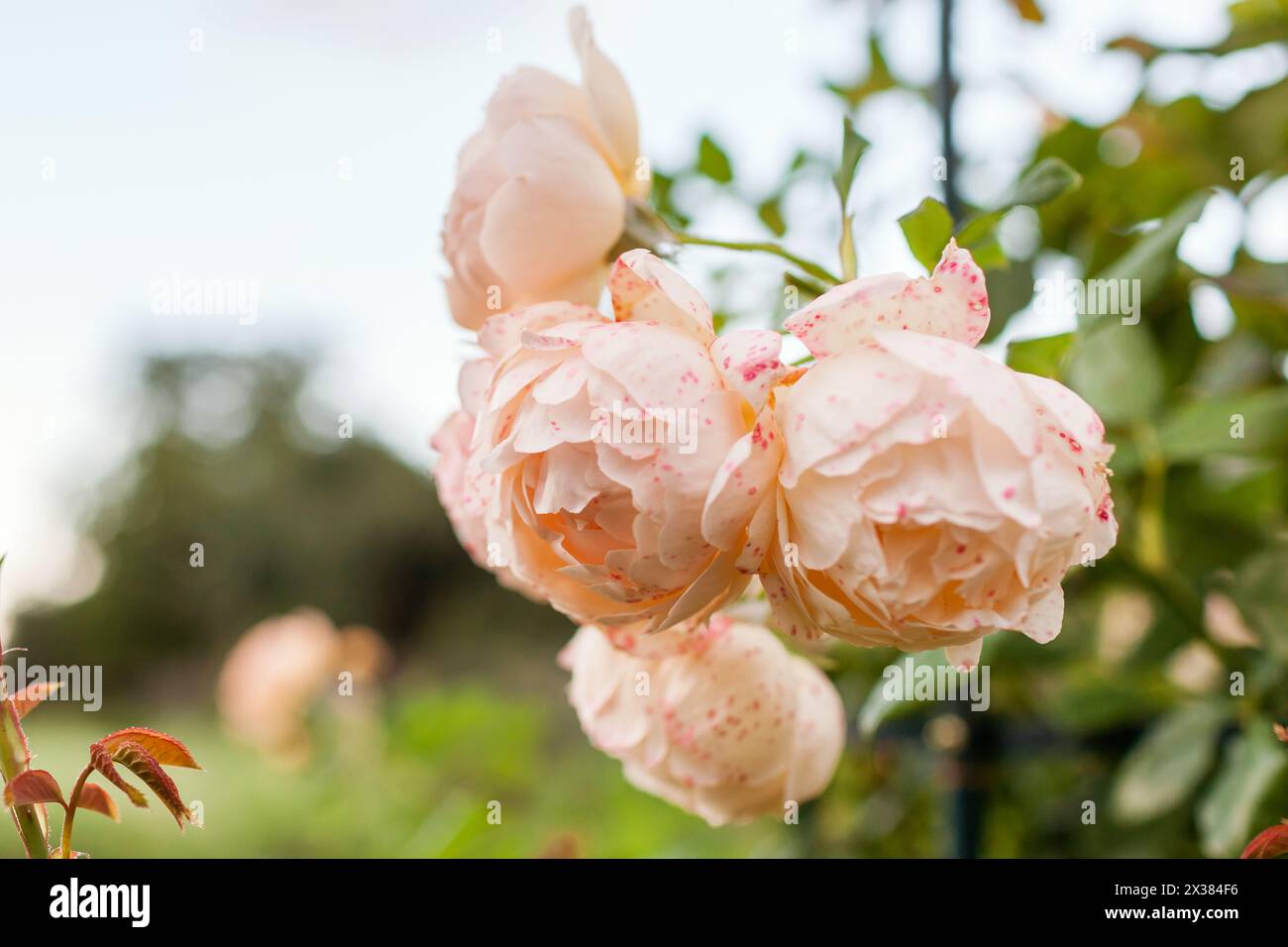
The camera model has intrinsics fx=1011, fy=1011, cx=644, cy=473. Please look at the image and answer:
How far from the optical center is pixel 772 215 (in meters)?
0.33

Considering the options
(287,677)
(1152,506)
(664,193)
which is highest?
(664,193)

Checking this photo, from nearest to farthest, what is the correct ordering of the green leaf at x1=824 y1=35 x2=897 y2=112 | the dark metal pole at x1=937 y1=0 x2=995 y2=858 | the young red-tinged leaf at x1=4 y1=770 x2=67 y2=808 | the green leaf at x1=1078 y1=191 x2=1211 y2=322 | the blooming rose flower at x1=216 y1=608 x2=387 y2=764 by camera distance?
the young red-tinged leaf at x1=4 y1=770 x2=67 y2=808, the green leaf at x1=1078 y1=191 x2=1211 y2=322, the dark metal pole at x1=937 y1=0 x2=995 y2=858, the green leaf at x1=824 y1=35 x2=897 y2=112, the blooming rose flower at x1=216 y1=608 x2=387 y2=764

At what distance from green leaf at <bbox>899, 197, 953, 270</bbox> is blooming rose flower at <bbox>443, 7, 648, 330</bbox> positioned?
0.18ft

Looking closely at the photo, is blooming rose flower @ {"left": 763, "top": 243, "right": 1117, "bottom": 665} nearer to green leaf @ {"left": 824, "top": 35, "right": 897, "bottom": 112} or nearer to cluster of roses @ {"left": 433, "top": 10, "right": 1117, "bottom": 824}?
cluster of roses @ {"left": 433, "top": 10, "right": 1117, "bottom": 824}

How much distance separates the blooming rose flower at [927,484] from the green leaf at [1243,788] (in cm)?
15

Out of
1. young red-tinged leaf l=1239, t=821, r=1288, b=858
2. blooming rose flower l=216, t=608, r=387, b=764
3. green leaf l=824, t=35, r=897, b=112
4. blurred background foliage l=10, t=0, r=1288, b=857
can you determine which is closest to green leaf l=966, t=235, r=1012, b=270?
blurred background foliage l=10, t=0, r=1288, b=857

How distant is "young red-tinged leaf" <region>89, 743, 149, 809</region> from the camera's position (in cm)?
13

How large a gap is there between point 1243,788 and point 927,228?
17 centimetres

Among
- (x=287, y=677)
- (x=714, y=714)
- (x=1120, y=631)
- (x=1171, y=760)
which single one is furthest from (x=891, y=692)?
(x=287, y=677)

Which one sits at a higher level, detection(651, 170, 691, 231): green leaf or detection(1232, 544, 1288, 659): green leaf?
detection(651, 170, 691, 231): green leaf

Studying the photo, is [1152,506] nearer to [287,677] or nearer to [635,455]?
[635,455]

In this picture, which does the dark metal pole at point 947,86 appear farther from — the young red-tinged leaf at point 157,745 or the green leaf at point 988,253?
the young red-tinged leaf at point 157,745

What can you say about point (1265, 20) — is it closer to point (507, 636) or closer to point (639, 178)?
point (639, 178)
